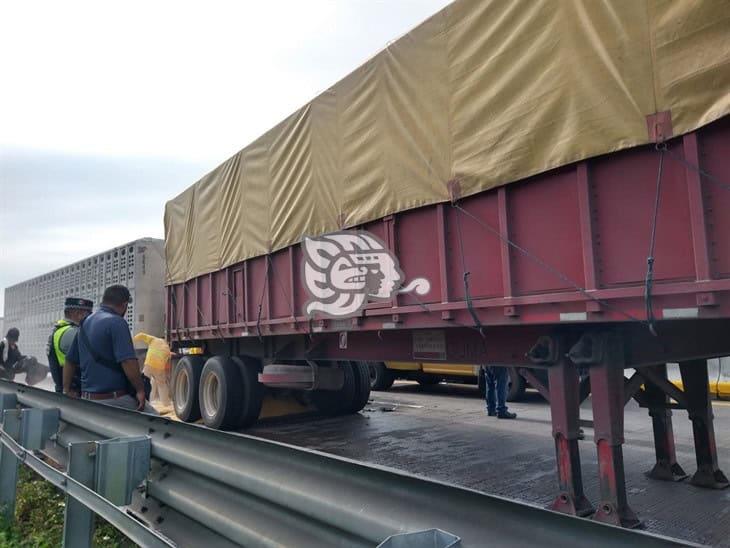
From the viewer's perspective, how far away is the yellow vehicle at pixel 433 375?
34.7ft

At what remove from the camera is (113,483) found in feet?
9.50

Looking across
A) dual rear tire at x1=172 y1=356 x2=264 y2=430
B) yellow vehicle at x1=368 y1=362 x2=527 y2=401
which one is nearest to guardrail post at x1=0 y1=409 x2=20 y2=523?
dual rear tire at x1=172 y1=356 x2=264 y2=430

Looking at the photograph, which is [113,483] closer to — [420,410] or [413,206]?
[413,206]

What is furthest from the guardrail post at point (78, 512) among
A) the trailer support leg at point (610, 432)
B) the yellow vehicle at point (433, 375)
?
the yellow vehicle at point (433, 375)

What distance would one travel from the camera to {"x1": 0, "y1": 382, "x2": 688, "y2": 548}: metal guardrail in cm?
146

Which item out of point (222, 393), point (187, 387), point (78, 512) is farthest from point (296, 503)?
point (187, 387)

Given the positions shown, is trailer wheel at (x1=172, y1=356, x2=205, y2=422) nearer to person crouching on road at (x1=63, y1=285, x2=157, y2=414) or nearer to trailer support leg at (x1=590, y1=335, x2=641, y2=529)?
person crouching on road at (x1=63, y1=285, x2=157, y2=414)

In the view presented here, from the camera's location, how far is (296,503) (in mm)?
2047

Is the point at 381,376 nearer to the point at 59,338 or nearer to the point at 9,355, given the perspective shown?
the point at 9,355

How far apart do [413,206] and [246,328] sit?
3511mm

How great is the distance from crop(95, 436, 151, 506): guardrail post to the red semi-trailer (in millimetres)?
2365

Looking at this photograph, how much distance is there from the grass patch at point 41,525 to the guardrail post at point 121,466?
888 mm

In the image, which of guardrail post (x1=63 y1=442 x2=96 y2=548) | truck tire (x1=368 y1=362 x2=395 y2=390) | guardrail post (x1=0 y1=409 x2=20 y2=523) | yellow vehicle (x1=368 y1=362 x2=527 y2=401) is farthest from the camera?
truck tire (x1=368 y1=362 x2=395 y2=390)

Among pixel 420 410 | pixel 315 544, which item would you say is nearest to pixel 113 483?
pixel 315 544
